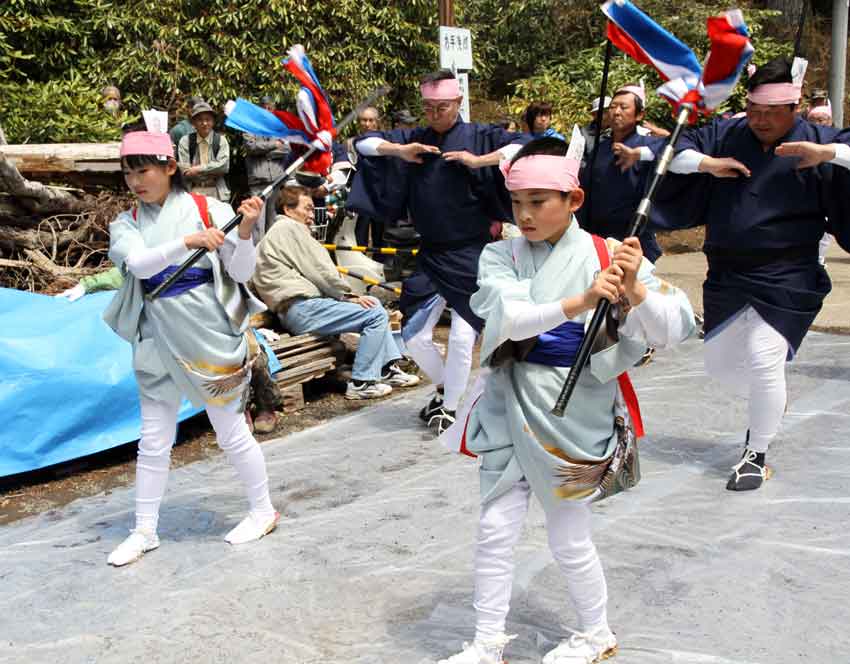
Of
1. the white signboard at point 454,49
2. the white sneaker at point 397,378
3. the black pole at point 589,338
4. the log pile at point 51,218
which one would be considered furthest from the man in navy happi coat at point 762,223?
the white signboard at point 454,49

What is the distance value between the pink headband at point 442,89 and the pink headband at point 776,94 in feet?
4.96

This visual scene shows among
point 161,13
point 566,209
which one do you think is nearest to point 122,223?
point 566,209

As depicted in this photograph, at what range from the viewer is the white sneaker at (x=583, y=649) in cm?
266

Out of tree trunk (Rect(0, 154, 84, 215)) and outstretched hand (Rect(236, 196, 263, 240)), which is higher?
outstretched hand (Rect(236, 196, 263, 240))

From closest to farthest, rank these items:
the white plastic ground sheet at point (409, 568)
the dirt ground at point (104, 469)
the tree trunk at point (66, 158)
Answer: the white plastic ground sheet at point (409, 568) → the dirt ground at point (104, 469) → the tree trunk at point (66, 158)

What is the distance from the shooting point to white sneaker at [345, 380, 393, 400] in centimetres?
595

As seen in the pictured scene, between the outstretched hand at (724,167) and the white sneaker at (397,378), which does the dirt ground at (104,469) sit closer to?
the white sneaker at (397,378)

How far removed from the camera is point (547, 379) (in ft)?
8.54

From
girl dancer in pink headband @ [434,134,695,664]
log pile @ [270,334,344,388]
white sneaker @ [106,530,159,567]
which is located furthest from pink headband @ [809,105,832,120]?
white sneaker @ [106,530,159,567]

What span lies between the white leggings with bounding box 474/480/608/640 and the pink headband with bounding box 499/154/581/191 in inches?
30.4

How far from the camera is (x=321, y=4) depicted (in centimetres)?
1064

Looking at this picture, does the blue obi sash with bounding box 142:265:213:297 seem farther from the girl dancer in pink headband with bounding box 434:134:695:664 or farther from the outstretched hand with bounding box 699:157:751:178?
the outstretched hand with bounding box 699:157:751:178

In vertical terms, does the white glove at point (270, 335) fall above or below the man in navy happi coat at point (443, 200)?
below

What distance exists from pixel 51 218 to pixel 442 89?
121 inches
